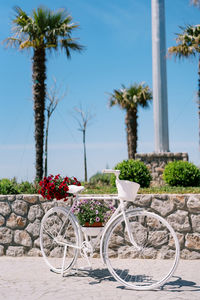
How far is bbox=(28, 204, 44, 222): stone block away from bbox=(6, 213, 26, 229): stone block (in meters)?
0.16

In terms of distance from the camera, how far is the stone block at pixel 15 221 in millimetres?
7594

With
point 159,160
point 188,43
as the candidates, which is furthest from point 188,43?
point 159,160

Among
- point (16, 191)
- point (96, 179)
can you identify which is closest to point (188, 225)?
point (16, 191)

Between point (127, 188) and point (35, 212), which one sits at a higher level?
point (127, 188)

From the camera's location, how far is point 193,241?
6.90 m

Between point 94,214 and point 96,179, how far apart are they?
41.8 feet

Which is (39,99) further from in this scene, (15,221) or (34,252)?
(34,252)

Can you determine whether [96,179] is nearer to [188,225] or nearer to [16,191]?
[16,191]

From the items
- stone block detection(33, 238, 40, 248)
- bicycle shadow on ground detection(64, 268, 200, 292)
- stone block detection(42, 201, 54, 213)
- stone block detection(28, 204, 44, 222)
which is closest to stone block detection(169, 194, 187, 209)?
bicycle shadow on ground detection(64, 268, 200, 292)

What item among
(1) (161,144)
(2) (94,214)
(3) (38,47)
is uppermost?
(3) (38,47)

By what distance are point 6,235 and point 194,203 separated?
3.66 metres

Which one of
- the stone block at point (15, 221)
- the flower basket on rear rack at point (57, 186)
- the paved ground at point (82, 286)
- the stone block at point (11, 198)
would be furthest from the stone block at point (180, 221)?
the stone block at point (11, 198)

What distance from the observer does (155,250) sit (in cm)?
688

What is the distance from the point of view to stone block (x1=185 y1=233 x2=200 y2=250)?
688 centimetres
